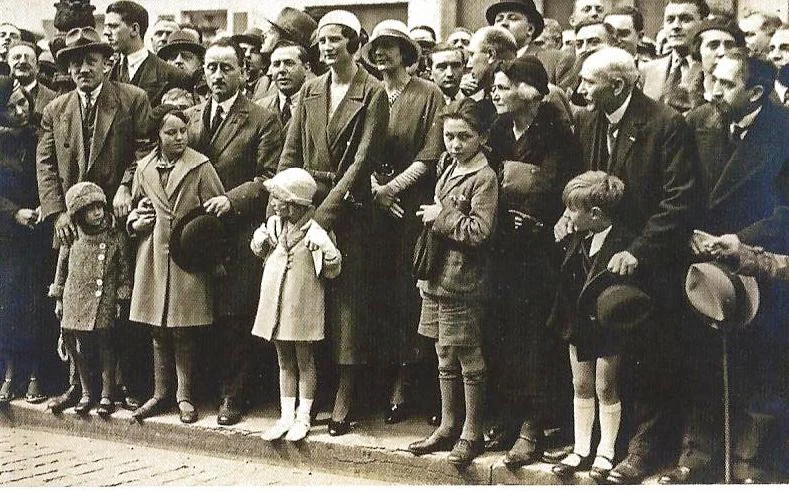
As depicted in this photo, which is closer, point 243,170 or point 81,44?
point 243,170

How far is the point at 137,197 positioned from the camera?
4719mm

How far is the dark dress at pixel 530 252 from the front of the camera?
3.92m

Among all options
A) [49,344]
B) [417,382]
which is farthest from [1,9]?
[417,382]

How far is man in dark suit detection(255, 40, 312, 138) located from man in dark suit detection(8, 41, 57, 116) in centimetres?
118

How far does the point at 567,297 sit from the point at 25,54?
2954 millimetres

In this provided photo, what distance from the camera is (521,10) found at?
4637 millimetres

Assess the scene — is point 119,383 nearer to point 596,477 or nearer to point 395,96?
point 395,96

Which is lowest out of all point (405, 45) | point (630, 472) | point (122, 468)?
point (122, 468)

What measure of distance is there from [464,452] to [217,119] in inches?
72.7

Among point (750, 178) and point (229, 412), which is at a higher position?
point (750, 178)

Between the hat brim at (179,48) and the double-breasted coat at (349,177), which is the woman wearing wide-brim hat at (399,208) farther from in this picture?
the hat brim at (179,48)

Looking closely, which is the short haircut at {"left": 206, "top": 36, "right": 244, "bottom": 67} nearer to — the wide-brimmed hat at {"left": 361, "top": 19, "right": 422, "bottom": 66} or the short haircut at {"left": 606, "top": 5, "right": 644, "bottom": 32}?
the wide-brimmed hat at {"left": 361, "top": 19, "right": 422, "bottom": 66}

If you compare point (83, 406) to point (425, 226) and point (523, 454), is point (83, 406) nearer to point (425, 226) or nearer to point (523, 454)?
point (425, 226)

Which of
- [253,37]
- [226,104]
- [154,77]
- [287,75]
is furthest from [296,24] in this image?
[154,77]
